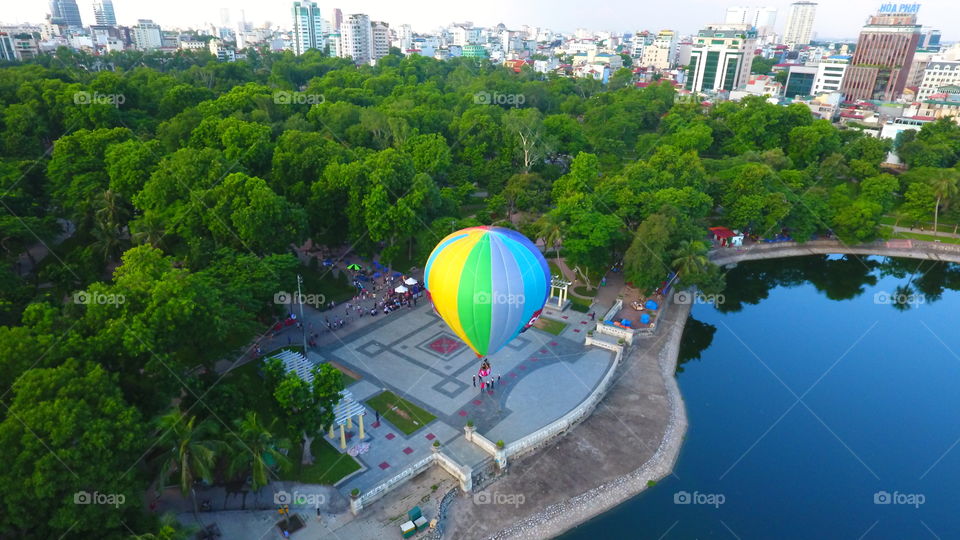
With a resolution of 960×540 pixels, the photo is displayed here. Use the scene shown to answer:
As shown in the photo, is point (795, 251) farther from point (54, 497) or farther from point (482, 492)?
point (54, 497)

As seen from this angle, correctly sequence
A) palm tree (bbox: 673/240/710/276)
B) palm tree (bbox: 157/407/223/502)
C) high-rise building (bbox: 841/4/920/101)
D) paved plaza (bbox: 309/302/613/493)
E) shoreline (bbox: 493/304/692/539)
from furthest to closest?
Result: high-rise building (bbox: 841/4/920/101) < palm tree (bbox: 673/240/710/276) < paved plaza (bbox: 309/302/613/493) < shoreline (bbox: 493/304/692/539) < palm tree (bbox: 157/407/223/502)

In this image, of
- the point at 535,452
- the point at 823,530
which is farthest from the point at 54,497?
the point at 823,530

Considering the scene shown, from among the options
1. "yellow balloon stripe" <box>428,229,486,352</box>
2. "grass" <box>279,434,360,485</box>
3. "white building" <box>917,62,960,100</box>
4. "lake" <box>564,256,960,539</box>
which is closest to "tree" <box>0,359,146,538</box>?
"grass" <box>279,434,360,485</box>

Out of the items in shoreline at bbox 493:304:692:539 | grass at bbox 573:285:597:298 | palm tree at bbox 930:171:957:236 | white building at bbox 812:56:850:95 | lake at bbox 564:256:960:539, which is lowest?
lake at bbox 564:256:960:539

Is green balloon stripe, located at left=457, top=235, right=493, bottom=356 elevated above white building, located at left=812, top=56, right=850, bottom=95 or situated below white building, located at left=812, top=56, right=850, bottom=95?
below

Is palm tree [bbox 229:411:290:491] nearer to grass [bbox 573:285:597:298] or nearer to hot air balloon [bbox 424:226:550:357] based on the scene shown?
hot air balloon [bbox 424:226:550:357]

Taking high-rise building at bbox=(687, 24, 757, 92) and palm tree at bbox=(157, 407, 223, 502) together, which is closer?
palm tree at bbox=(157, 407, 223, 502)
